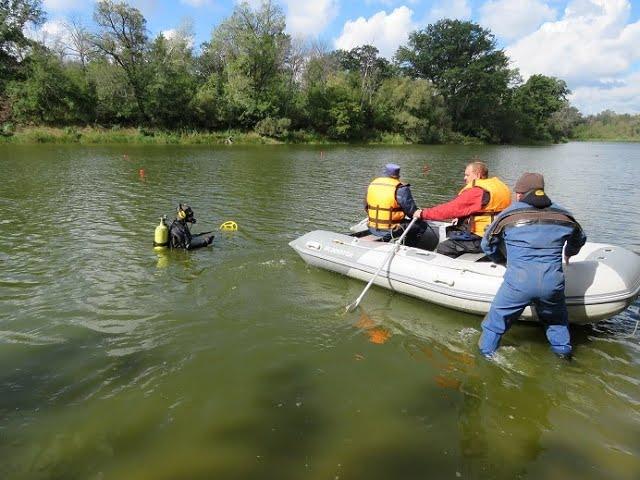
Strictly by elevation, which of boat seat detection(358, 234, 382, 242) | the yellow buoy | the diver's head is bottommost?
the yellow buoy

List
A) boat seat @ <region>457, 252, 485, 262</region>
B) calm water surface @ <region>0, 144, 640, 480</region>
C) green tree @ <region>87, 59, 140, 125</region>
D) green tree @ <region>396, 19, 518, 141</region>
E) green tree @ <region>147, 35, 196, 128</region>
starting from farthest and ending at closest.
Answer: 1. green tree @ <region>396, 19, 518, 141</region>
2. green tree @ <region>147, 35, 196, 128</region>
3. green tree @ <region>87, 59, 140, 125</region>
4. boat seat @ <region>457, 252, 485, 262</region>
5. calm water surface @ <region>0, 144, 640, 480</region>

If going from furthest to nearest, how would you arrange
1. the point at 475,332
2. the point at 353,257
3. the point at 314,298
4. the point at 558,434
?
the point at 353,257, the point at 314,298, the point at 475,332, the point at 558,434

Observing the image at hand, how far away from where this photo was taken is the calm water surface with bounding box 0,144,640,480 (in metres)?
3.02

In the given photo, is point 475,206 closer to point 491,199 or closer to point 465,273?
point 491,199

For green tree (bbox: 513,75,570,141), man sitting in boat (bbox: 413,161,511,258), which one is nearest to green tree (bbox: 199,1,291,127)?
man sitting in boat (bbox: 413,161,511,258)

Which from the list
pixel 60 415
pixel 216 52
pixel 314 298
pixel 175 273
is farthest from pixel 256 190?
pixel 216 52

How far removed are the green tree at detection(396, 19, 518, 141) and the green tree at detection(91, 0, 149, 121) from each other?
3551cm

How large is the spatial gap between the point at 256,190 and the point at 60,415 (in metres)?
10.8

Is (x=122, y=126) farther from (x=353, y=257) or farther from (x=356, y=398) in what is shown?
(x=356, y=398)

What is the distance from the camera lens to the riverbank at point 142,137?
97.2 ft

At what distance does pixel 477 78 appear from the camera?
56.2 metres

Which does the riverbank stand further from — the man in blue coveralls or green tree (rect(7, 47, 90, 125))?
the man in blue coveralls

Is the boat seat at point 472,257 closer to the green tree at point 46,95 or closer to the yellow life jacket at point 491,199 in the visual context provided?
the yellow life jacket at point 491,199

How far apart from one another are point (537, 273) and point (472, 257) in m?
1.86
